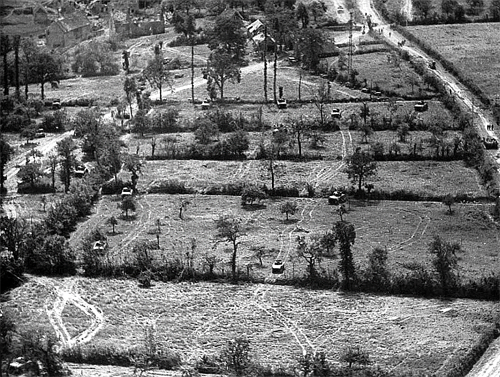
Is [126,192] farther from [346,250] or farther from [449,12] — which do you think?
[449,12]

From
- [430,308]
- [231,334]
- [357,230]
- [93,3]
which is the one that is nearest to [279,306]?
[231,334]

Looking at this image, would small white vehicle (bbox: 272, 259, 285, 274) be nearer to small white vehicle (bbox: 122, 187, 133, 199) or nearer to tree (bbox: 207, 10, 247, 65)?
small white vehicle (bbox: 122, 187, 133, 199)

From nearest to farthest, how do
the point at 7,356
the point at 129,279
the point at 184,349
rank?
the point at 7,356
the point at 184,349
the point at 129,279

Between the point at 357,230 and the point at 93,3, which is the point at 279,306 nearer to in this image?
the point at 357,230

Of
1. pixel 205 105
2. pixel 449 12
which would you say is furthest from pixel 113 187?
pixel 449 12

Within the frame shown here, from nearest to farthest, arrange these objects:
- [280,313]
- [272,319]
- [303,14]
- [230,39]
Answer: [272,319]
[280,313]
[230,39]
[303,14]
